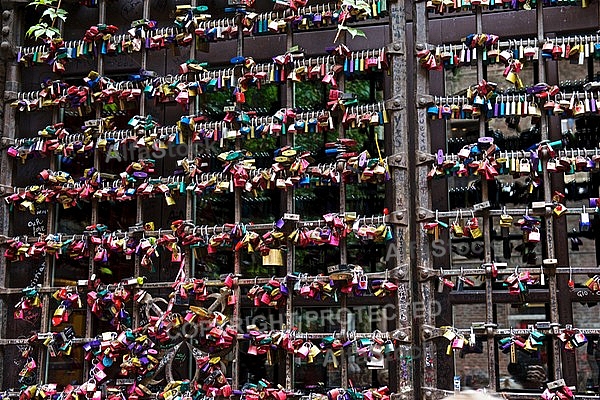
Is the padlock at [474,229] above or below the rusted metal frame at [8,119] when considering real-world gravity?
below

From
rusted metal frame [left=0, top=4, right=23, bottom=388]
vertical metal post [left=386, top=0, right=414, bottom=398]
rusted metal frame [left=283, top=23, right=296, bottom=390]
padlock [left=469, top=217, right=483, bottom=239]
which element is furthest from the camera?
rusted metal frame [left=0, top=4, right=23, bottom=388]

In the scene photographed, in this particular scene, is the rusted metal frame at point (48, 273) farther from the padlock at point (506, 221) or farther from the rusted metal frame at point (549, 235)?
the rusted metal frame at point (549, 235)

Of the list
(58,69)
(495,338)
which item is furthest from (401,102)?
(58,69)

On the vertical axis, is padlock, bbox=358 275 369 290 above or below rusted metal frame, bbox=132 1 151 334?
below

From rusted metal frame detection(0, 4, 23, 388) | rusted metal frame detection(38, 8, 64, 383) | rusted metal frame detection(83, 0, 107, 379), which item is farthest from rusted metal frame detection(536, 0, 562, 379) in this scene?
rusted metal frame detection(0, 4, 23, 388)

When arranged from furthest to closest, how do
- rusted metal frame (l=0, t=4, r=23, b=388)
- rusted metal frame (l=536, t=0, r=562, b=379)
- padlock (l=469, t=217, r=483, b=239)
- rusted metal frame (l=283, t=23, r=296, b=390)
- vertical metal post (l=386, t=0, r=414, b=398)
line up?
1. rusted metal frame (l=0, t=4, r=23, b=388)
2. rusted metal frame (l=283, t=23, r=296, b=390)
3. vertical metal post (l=386, t=0, r=414, b=398)
4. padlock (l=469, t=217, r=483, b=239)
5. rusted metal frame (l=536, t=0, r=562, b=379)

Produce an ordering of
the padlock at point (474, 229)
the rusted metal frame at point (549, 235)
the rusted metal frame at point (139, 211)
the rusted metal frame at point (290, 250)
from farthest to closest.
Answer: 1. the rusted metal frame at point (139, 211)
2. the rusted metal frame at point (290, 250)
3. the padlock at point (474, 229)
4. the rusted metal frame at point (549, 235)

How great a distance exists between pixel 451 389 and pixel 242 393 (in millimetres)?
1216

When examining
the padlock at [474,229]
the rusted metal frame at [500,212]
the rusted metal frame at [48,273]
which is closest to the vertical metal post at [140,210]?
the rusted metal frame at [48,273]

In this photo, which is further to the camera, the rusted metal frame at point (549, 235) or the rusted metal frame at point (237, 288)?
the rusted metal frame at point (237, 288)

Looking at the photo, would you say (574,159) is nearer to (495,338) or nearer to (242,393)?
(495,338)

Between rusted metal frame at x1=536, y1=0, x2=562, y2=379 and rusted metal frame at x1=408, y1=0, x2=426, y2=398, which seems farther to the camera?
rusted metal frame at x1=408, y1=0, x2=426, y2=398

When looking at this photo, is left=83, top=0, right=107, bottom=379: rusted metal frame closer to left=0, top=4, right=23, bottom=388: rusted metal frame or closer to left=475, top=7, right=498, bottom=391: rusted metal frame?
left=0, top=4, right=23, bottom=388: rusted metal frame

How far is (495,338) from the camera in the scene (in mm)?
4035
